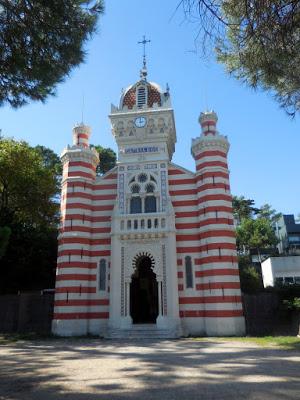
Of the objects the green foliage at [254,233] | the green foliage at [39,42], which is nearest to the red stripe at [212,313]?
the green foliage at [39,42]

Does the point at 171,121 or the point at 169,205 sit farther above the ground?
the point at 171,121

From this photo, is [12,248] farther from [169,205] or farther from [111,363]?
[111,363]

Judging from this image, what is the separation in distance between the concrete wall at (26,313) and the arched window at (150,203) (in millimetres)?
7481

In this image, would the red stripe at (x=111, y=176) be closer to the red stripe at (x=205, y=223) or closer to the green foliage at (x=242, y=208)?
the red stripe at (x=205, y=223)

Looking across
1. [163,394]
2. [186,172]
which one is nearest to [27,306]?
[186,172]

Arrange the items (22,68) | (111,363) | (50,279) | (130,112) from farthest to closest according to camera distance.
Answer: (50,279) < (130,112) < (111,363) < (22,68)

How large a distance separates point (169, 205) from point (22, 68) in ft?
43.3

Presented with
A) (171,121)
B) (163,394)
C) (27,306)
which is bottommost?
(163,394)

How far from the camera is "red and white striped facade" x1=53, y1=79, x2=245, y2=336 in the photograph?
65.2 feet

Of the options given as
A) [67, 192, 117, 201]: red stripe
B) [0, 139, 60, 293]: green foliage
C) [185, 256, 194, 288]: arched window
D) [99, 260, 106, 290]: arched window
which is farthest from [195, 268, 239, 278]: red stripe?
[0, 139, 60, 293]: green foliage

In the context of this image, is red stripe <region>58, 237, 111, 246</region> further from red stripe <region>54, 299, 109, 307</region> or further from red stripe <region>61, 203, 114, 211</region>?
red stripe <region>54, 299, 109, 307</region>

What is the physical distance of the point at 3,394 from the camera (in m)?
7.04

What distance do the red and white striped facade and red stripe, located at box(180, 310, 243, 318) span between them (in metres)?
0.05

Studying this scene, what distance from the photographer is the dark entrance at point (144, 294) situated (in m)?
22.6
